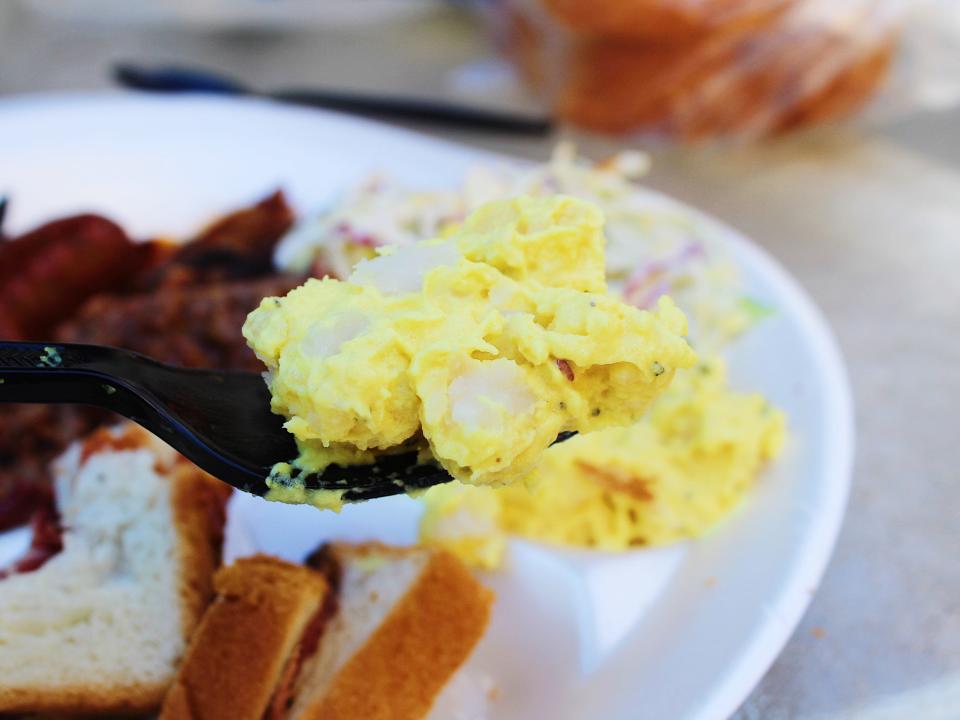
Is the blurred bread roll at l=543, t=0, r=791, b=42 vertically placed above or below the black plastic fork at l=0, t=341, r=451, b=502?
above

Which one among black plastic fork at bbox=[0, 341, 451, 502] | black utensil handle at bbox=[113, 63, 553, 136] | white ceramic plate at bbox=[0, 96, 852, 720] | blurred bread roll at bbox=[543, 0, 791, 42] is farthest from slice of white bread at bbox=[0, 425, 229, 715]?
blurred bread roll at bbox=[543, 0, 791, 42]

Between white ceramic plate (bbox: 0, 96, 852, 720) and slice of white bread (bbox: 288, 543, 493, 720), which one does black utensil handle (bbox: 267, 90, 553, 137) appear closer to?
white ceramic plate (bbox: 0, 96, 852, 720)

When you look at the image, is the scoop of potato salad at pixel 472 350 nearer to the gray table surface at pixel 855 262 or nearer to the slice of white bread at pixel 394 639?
the slice of white bread at pixel 394 639

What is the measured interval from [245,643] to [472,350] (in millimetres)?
589

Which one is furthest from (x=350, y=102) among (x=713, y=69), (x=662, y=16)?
(x=713, y=69)

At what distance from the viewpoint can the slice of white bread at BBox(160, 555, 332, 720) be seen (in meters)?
1.12

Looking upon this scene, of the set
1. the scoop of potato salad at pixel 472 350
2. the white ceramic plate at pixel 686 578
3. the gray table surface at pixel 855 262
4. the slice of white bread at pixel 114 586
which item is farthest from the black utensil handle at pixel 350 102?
the scoop of potato salad at pixel 472 350

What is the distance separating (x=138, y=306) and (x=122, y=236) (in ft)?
0.99

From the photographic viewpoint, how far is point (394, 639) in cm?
120

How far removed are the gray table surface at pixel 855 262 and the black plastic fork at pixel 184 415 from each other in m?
0.77

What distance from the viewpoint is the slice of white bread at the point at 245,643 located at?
44.3 inches

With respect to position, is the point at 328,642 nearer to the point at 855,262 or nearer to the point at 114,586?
the point at 114,586

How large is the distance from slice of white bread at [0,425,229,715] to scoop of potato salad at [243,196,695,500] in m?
0.51

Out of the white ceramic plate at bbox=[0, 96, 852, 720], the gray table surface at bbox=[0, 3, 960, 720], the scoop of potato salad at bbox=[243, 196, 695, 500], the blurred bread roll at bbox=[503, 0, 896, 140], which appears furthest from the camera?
the blurred bread roll at bbox=[503, 0, 896, 140]
